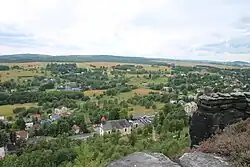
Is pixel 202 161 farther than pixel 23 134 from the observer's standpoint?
No

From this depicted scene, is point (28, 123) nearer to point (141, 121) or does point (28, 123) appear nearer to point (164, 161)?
point (141, 121)

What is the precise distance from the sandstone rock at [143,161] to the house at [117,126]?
5537 centimetres

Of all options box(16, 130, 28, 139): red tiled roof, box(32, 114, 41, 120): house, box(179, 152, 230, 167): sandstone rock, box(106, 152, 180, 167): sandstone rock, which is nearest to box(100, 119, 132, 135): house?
box(16, 130, 28, 139): red tiled roof

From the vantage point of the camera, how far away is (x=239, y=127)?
30.0 ft

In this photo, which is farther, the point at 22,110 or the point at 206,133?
the point at 22,110

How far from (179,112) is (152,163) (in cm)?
5434

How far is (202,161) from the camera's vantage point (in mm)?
6055

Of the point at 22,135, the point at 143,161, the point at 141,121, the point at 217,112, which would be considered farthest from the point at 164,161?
the point at 141,121

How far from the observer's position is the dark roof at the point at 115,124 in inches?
2476

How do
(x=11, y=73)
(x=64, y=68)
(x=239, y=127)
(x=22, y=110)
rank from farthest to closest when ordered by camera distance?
(x=64, y=68), (x=11, y=73), (x=22, y=110), (x=239, y=127)

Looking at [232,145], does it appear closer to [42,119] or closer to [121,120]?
[121,120]

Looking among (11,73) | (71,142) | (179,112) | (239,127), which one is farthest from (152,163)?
(11,73)

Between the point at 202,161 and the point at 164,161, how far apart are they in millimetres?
780

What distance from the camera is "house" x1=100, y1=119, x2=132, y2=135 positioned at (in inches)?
2435
